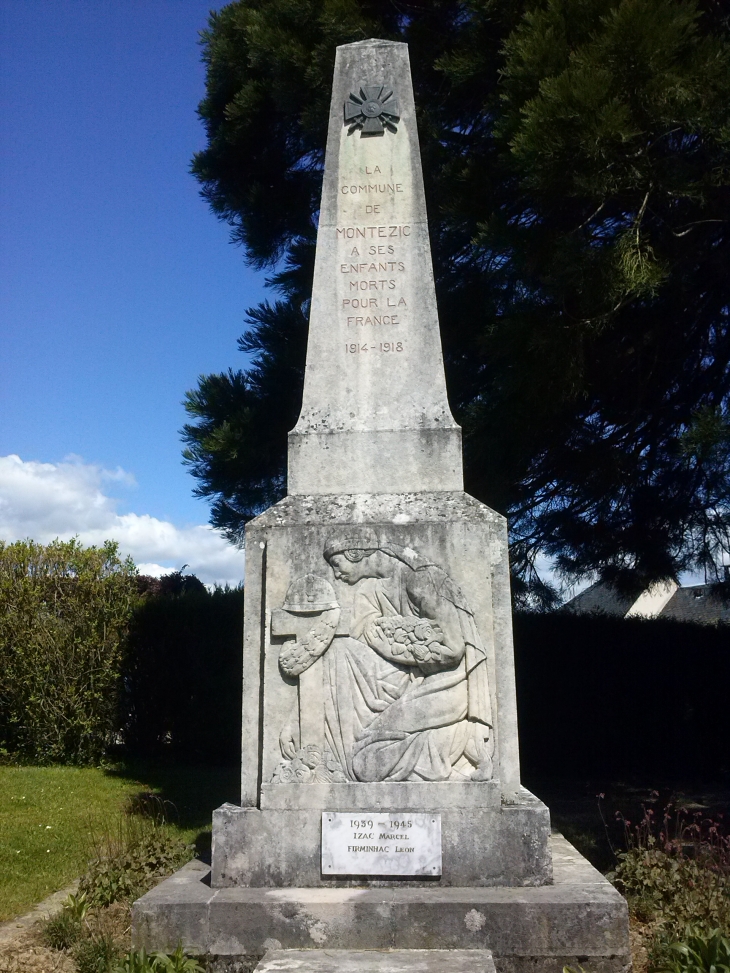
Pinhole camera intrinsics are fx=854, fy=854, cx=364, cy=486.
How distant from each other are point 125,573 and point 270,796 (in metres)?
7.98

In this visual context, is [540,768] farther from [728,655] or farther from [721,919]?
[721,919]

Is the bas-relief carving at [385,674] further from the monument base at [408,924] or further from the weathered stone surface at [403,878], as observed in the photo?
the monument base at [408,924]

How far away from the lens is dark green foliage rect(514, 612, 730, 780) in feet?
38.6

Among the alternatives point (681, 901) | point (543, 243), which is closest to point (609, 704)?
point (543, 243)

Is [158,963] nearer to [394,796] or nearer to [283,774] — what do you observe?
[283,774]

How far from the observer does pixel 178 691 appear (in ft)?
36.9

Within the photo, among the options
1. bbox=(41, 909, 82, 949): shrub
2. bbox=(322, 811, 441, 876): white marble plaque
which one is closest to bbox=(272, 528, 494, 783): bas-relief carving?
bbox=(322, 811, 441, 876): white marble plaque

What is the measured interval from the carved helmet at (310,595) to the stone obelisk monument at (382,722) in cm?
1

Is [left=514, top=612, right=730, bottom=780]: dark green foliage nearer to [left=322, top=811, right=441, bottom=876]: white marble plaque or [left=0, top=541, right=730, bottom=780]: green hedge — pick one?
[left=0, top=541, right=730, bottom=780]: green hedge

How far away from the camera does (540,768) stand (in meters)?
11.8

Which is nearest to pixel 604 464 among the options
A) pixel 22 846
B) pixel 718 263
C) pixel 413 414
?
pixel 718 263

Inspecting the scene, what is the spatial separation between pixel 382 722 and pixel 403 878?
0.73 meters

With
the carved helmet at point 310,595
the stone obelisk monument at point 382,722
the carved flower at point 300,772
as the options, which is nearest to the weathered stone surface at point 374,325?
the stone obelisk monument at point 382,722

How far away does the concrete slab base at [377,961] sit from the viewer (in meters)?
3.50
